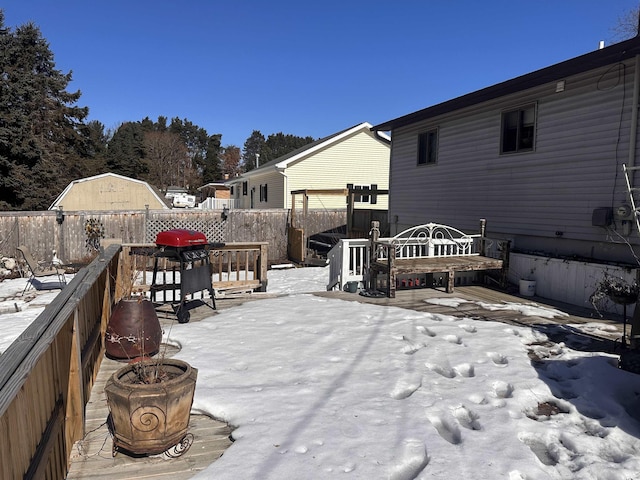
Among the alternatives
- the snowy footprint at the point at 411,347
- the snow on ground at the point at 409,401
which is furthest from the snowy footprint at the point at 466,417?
the snowy footprint at the point at 411,347

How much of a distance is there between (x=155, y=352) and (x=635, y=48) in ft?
24.3

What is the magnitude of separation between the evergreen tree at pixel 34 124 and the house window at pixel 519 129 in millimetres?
21431

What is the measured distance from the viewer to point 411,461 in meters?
2.58

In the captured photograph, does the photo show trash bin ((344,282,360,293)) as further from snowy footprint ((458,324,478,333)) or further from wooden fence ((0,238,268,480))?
wooden fence ((0,238,268,480))

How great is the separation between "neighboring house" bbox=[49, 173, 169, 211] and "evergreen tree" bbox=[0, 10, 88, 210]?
1272 mm

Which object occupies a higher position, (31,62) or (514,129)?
(31,62)

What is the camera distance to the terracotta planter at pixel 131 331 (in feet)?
13.1

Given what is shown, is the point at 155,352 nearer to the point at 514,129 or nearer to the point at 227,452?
the point at 227,452

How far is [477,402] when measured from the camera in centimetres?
338

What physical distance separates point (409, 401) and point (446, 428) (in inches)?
15.4

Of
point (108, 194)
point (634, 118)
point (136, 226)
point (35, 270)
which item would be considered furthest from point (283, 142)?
point (634, 118)

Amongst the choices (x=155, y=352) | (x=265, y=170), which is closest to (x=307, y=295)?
(x=155, y=352)

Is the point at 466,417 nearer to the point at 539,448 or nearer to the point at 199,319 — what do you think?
the point at 539,448

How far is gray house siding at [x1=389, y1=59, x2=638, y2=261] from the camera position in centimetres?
686
